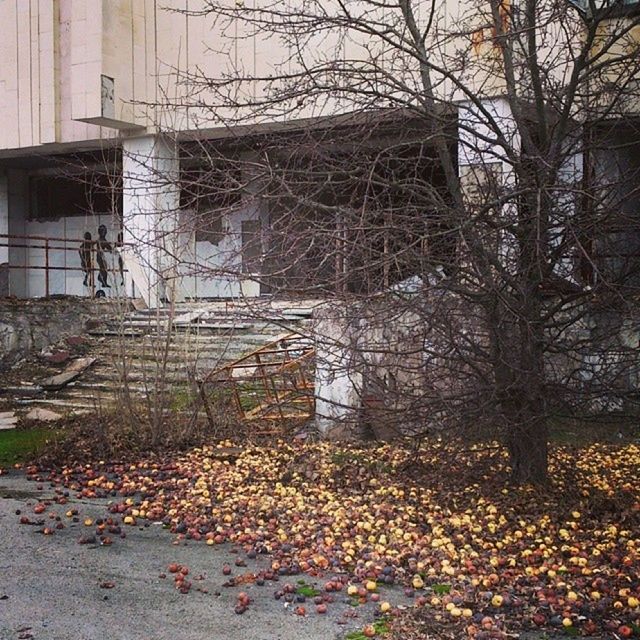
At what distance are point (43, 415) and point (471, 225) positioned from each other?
6511 mm

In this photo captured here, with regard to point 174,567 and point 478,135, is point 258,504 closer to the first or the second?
point 174,567

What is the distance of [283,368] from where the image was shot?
8.19 metres

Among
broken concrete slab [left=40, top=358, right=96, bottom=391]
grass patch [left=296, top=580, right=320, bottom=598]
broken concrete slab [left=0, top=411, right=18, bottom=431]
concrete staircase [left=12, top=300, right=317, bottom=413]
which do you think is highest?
concrete staircase [left=12, top=300, right=317, bottom=413]

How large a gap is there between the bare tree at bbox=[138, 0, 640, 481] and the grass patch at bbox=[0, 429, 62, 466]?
3501 mm

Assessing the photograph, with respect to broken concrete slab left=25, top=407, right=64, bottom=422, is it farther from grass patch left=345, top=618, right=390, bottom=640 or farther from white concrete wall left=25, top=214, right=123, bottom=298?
white concrete wall left=25, top=214, right=123, bottom=298

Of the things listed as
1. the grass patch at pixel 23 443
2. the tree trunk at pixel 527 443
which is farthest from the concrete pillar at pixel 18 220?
the tree trunk at pixel 527 443

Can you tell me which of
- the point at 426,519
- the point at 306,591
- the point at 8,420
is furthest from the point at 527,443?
the point at 8,420

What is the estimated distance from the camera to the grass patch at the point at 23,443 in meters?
7.83

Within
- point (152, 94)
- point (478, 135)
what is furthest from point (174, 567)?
point (152, 94)

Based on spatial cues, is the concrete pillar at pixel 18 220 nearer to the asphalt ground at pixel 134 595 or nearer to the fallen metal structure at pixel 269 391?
the fallen metal structure at pixel 269 391

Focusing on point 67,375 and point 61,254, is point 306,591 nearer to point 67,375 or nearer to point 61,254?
point 67,375

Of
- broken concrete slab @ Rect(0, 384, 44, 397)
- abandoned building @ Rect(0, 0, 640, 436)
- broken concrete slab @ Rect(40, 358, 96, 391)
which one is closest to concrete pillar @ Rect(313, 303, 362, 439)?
abandoned building @ Rect(0, 0, 640, 436)

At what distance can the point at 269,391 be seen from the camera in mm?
8344

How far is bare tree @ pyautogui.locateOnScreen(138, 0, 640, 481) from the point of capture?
5.16 meters
